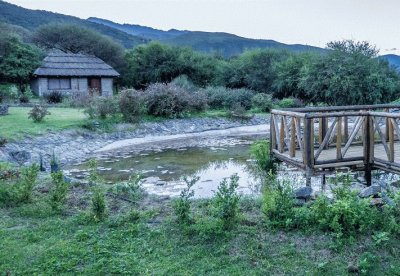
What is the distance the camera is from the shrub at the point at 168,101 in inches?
865

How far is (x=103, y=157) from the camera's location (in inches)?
546

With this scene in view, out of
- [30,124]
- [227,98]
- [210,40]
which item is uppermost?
[210,40]

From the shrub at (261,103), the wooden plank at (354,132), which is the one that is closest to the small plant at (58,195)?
the wooden plank at (354,132)

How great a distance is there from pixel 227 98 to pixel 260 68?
9.61 meters

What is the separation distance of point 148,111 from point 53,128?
22.5ft

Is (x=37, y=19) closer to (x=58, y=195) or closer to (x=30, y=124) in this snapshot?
(x=30, y=124)

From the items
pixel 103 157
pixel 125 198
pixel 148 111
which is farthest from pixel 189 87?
pixel 125 198

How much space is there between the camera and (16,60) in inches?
1276

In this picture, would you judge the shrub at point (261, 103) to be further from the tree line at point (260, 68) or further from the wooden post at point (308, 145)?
the wooden post at point (308, 145)

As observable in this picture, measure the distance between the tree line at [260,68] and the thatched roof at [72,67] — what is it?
49.0 inches

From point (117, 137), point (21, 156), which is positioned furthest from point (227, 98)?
point (21, 156)

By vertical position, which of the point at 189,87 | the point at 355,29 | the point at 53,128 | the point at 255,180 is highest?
the point at 355,29

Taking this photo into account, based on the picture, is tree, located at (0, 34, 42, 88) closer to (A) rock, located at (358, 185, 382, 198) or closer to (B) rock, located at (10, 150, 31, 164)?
(B) rock, located at (10, 150, 31, 164)

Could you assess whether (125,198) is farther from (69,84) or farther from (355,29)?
(355,29)
